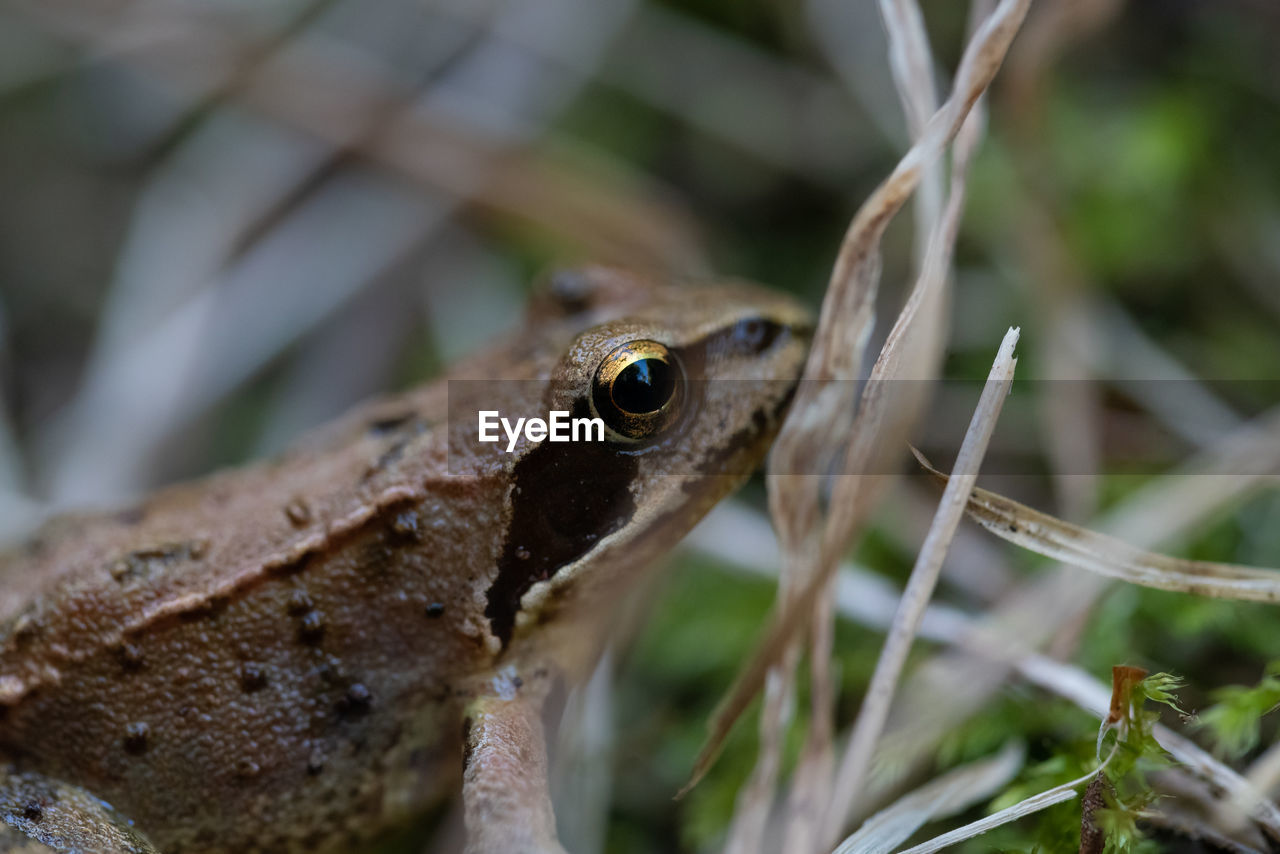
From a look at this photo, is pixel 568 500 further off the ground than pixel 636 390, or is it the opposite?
pixel 636 390

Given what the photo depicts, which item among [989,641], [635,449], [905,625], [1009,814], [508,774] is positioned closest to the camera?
[1009,814]

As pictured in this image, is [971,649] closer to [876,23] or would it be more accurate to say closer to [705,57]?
[876,23]

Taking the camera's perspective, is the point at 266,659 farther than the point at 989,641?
No

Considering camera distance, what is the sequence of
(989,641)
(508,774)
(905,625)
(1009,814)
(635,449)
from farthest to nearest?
(989,641) < (635,449) < (508,774) < (905,625) < (1009,814)

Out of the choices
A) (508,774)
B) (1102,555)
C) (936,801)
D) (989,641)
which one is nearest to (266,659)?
(508,774)

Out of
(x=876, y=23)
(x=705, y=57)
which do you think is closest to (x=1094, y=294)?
(x=876, y=23)

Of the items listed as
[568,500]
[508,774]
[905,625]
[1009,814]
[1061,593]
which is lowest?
[1009,814]

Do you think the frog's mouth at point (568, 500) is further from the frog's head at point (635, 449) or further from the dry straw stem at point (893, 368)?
the dry straw stem at point (893, 368)
